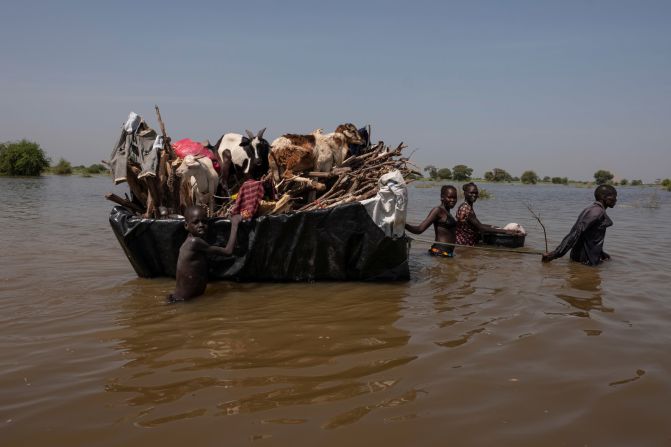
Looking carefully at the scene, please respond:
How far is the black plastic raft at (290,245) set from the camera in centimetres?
492

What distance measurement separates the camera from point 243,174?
558 centimetres

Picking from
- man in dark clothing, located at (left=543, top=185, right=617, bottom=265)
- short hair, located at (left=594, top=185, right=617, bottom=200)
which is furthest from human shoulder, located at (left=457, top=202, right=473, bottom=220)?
short hair, located at (left=594, top=185, right=617, bottom=200)

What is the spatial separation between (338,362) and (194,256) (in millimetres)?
2033

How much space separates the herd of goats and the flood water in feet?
2.95

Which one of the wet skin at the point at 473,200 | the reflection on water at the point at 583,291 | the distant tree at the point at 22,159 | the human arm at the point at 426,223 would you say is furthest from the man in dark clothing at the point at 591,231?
the distant tree at the point at 22,159

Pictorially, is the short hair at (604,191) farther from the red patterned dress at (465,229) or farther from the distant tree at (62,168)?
the distant tree at (62,168)

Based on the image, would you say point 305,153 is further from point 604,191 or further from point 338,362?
point 604,191

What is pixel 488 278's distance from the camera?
5801mm

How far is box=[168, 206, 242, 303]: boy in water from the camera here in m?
4.52

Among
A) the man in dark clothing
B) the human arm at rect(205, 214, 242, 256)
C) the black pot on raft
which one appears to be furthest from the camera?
the black pot on raft

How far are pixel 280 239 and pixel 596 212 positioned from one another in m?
4.10

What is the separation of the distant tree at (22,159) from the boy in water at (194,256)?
1665 inches

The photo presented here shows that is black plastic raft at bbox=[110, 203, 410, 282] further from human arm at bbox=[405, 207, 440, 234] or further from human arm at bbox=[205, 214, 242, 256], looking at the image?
human arm at bbox=[405, 207, 440, 234]

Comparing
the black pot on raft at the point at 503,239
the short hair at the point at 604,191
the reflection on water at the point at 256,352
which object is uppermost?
the short hair at the point at 604,191
